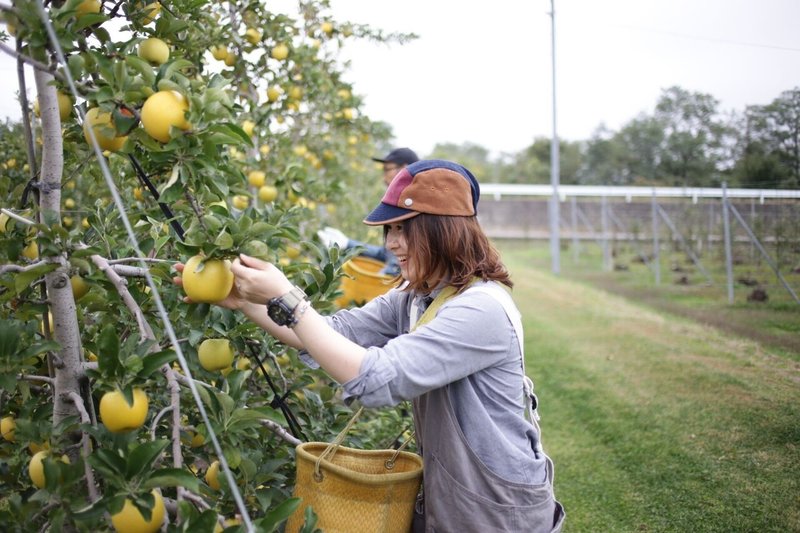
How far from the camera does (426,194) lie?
68.7 inches

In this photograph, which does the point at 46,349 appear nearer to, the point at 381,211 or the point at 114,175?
the point at 381,211

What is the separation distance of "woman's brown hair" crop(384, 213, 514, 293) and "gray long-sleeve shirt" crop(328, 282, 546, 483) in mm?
116

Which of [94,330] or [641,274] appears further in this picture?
[641,274]

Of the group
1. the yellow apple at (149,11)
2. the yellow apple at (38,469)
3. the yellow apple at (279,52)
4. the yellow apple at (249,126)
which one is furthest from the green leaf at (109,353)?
the yellow apple at (279,52)

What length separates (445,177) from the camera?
1759 millimetres

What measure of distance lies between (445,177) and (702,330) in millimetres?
4488

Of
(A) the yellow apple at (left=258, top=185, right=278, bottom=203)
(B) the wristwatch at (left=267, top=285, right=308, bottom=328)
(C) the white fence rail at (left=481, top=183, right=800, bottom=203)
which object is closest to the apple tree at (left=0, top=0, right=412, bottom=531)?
(B) the wristwatch at (left=267, top=285, right=308, bottom=328)

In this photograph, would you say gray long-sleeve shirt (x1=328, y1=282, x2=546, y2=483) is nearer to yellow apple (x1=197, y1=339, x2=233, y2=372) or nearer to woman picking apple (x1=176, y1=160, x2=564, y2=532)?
woman picking apple (x1=176, y1=160, x2=564, y2=532)

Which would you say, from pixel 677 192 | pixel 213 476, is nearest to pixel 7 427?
pixel 213 476

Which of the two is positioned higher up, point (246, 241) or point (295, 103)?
point (295, 103)

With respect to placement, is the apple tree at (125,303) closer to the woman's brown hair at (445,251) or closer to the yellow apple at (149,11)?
the yellow apple at (149,11)

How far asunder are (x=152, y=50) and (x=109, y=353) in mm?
763

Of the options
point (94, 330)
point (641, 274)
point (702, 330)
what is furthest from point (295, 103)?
point (641, 274)

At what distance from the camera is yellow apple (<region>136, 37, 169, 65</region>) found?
1676 mm
